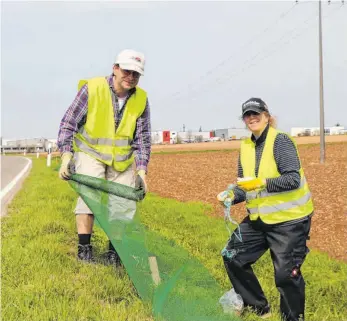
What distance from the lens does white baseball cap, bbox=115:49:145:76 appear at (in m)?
3.65

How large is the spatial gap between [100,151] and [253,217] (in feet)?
4.95

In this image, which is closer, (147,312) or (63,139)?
(147,312)

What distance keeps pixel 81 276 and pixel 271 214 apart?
169 centimetres

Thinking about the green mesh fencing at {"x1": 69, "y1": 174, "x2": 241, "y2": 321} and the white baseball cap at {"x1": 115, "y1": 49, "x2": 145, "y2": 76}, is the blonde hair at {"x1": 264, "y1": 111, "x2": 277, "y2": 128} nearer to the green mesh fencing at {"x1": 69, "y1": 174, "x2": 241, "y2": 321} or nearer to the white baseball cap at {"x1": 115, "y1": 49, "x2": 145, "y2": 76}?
the white baseball cap at {"x1": 115, "y1": 49, "x2": 145, "y2": 76}

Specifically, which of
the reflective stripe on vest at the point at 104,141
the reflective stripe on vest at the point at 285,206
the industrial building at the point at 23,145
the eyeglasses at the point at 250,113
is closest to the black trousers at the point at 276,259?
the reflective stripe on vest at the point at 285,206

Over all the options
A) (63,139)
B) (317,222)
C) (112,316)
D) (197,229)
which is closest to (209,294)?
(112,316)

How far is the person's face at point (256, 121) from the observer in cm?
335

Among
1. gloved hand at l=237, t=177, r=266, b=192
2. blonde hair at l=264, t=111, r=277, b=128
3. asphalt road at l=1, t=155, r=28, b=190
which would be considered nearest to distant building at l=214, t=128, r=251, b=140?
asphalt road at l=1, t=155, r=28, b=190

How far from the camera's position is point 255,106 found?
10.8ft

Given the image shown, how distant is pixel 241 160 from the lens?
351cm

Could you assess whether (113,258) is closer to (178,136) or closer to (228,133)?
(178,136)

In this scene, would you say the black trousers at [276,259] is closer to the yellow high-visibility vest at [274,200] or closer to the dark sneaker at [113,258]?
the yellow high-visibility vest at [274,200]

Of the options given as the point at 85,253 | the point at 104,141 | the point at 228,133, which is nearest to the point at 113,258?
the point at 85,253

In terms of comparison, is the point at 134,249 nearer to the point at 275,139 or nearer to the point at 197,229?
the point at 275,139
